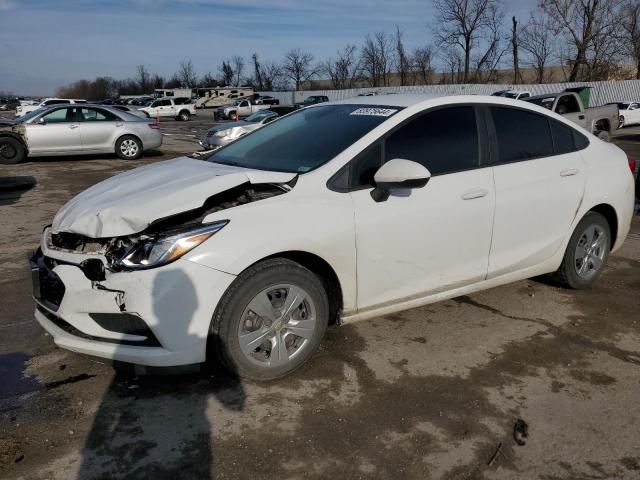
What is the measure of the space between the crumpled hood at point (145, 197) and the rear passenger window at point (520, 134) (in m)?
1.69

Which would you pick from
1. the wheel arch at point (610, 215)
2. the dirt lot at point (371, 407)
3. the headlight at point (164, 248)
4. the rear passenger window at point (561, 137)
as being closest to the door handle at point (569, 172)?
the rear passenger window at point (561, 137)

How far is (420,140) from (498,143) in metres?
0.70

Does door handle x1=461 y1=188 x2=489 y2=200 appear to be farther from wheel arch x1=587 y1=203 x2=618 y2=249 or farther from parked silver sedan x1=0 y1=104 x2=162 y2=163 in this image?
parked silver sedan x1=0 y1=104 x2=162 y2=163

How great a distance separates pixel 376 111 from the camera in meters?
3.78

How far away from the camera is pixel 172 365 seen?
288cm

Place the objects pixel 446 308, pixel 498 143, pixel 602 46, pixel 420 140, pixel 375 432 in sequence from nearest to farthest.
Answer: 1. pixel 375 432
2. pixel 420 140
3. pixel 498 143
4. pixel 446 308
5. pixel 602 46

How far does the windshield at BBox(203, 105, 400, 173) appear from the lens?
354 cm

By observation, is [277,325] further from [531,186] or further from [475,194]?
[531,186]

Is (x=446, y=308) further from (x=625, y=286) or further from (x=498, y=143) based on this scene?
(x=625, y=286)

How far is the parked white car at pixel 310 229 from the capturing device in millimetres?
2875

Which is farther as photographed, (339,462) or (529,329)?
(529,329)

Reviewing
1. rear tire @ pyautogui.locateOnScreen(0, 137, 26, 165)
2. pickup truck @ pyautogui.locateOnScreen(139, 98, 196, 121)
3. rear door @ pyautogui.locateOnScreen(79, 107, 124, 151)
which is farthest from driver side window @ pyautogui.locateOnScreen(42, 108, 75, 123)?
pickup truck @ pyautogui.locateOnScreen(139, 98, 196, 121)

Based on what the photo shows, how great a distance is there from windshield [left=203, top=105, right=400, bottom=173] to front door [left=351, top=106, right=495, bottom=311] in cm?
23

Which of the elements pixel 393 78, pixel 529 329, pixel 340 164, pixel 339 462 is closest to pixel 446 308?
pixel 529 329
